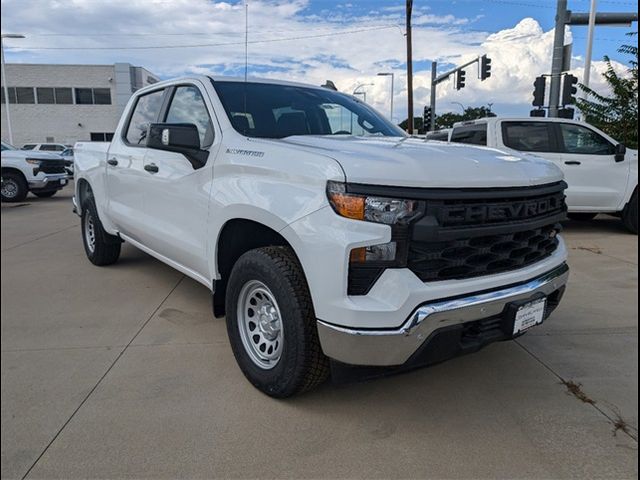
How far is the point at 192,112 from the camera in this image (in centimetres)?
379

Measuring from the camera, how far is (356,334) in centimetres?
228

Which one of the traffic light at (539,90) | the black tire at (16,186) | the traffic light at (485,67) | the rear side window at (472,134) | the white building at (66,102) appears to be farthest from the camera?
the white building at (66,102)

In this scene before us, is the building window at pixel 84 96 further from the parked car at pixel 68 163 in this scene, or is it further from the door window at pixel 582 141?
the door window at pixel 582 141

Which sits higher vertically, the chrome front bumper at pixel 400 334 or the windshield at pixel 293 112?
the windshield at pixel 293 112

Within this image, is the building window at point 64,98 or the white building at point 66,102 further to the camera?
the building window at point 64,98

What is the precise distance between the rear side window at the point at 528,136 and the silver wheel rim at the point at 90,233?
6432 millimetres

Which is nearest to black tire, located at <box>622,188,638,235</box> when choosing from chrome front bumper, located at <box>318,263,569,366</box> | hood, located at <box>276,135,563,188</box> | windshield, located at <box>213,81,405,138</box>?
→ windshield, located at <box>213,81,405,138</box>

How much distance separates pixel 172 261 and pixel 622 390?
3.29 meters

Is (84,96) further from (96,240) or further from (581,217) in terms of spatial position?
(581,217)

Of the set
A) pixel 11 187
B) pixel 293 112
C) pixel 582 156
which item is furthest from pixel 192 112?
pixel 11 187

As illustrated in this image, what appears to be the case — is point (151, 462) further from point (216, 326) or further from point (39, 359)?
point (216, 326)

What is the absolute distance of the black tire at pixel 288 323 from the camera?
251 centimetres

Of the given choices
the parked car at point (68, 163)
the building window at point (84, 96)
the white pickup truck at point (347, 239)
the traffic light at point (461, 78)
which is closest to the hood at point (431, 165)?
the white pickup truck at point (347, 239)

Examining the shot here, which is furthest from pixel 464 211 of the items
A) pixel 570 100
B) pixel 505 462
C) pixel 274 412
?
pixel 570 100
